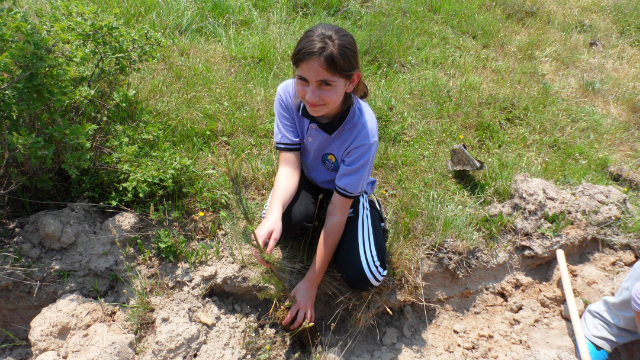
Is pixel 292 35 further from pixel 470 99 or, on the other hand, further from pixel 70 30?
pixel 70 30

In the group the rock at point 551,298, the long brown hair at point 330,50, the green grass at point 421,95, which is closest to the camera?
the long brown hair at point 330,50

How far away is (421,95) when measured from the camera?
3541 mm

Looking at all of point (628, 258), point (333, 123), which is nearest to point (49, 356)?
point (333, 123)

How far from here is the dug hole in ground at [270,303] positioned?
6.78 ft

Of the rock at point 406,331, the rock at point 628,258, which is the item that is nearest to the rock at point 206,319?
the rock at point 406,331

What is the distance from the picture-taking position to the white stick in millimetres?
2250

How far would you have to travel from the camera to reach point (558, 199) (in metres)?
2.67

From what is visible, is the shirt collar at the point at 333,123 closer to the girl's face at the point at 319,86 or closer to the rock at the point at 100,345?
the girl's face at the point at 319,86

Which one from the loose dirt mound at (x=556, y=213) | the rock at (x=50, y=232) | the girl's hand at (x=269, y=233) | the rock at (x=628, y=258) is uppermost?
the girl's hand at (x=269, y=233)

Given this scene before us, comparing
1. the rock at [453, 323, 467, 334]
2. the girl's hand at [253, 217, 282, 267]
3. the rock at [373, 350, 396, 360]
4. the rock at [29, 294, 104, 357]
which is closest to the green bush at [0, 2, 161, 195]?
the rock at [29, 294, 104, 357]

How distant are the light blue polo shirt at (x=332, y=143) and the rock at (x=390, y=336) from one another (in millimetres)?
807

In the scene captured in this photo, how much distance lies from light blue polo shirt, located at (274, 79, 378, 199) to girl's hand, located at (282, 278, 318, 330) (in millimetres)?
507

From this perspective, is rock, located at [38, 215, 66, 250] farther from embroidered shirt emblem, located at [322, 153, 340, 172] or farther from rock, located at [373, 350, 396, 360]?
rock, located at [373, 350, 396, 360]

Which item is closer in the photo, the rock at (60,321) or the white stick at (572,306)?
the rock at (60,321)
